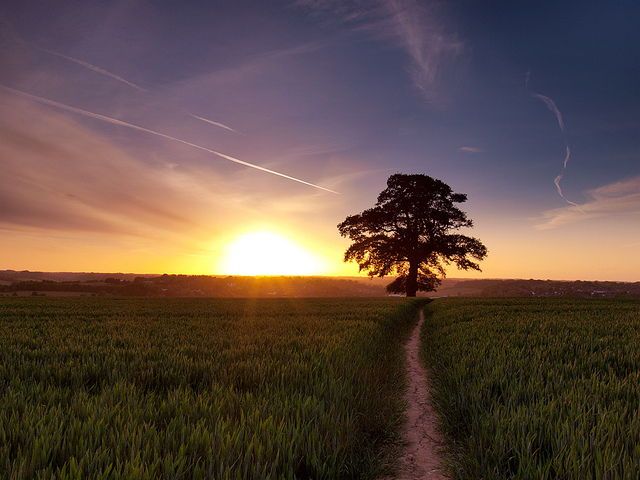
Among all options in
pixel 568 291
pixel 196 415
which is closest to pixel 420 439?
pixel 196 415

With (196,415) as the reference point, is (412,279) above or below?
above

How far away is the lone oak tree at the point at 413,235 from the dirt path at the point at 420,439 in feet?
94.5

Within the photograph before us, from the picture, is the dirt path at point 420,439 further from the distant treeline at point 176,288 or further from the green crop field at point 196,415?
the distant treeline at point 176,288

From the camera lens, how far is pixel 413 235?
115 ft

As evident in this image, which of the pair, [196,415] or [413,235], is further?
[413,235]

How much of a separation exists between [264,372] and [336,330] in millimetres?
4564

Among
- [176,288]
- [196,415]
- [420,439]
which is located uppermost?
[196,415]

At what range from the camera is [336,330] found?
8508 mm

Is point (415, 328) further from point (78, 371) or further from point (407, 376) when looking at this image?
point (78, 371)

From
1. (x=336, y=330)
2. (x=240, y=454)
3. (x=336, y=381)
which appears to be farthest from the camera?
(x=336, y=330)

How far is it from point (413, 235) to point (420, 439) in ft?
107

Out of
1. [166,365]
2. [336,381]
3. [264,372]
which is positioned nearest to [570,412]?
[336,381]

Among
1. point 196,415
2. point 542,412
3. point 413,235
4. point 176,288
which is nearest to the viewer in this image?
point 196,415

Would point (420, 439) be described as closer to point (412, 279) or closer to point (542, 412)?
point (542, 412)
